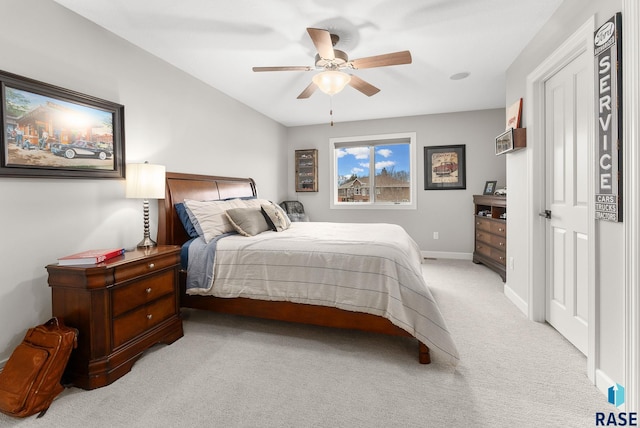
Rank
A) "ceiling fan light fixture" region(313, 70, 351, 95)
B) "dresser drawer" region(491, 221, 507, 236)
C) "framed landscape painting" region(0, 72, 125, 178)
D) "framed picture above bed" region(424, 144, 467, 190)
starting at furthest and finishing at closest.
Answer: "framed picture above bed" region(424, 144, 467, 190) < "dresser drawer" region(491, 221, 507, 236) < "ceiling fan light fixture" region(313, 70, 351, 95) < "framed landscape painting" region(0, 72, 125, 178)

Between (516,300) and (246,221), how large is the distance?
9.51 feet

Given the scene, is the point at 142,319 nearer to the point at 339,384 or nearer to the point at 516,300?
the point at 339,384

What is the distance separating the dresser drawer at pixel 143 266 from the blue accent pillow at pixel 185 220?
490mm

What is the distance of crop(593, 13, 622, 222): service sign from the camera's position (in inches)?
58.4

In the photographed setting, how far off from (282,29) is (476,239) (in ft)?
13.9

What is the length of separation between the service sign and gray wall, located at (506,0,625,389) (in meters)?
0.11

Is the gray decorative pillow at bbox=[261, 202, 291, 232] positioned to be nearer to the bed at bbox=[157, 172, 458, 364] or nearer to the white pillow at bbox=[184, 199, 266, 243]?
the bed at bbox=[157, 172, 458, 364]

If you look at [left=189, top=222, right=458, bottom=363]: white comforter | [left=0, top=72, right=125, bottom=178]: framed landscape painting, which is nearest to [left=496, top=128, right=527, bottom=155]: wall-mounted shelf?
[left=189, top=222, right=458, bottom=363]: white comforter

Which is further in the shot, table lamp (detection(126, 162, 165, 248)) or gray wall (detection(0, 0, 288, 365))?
table lamp (detection(126, 162, 165, 248))

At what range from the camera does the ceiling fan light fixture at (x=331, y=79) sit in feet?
8.21

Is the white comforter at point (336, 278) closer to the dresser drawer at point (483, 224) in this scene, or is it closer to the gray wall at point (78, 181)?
the gray wall at point (78, 181)

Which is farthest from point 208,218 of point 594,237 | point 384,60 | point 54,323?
point 594,237

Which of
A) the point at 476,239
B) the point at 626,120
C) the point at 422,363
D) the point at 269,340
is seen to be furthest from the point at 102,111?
the point at 476,239

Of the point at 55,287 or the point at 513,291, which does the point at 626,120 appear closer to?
the point at 513,291
